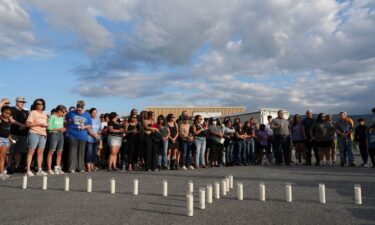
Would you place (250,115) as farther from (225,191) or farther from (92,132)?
(225,191)

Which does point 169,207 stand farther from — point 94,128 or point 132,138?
point 94,128

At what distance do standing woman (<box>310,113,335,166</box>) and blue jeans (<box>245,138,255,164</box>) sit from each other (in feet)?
8.19

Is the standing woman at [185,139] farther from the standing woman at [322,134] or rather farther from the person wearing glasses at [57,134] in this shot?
the standing woman at [322,134]

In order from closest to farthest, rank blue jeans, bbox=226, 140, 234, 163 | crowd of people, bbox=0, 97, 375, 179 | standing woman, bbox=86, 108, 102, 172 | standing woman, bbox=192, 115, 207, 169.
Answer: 1. crowd of people, bbox=0, 97, 375, 179
2. standing woman, bbox=86, 108, 102, 172
3. standing woman, bbox=192, 115, 207, 169
4. blue jeans, bbox=226, 140, 234, 163

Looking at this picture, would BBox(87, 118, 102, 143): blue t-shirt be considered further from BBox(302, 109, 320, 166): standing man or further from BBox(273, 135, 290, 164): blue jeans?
BBox(302, 109, 320, 166): standing man

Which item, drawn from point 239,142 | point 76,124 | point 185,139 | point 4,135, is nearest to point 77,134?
point 76,124

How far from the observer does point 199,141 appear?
12773 mm

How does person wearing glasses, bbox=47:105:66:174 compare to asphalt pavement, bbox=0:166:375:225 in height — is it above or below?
above

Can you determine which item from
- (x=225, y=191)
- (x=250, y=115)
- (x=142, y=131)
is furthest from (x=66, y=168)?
(x=250, y=115)

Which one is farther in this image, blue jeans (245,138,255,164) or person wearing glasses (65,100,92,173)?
blue jeans (245,138,255,164)

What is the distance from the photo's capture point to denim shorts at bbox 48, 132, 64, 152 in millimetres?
10062

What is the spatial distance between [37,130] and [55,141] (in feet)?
2.59

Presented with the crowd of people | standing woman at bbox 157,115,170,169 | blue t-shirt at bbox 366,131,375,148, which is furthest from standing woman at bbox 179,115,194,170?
blue t-shirt at bbox 366,131,375,148

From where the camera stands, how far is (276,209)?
4918 millimetres
